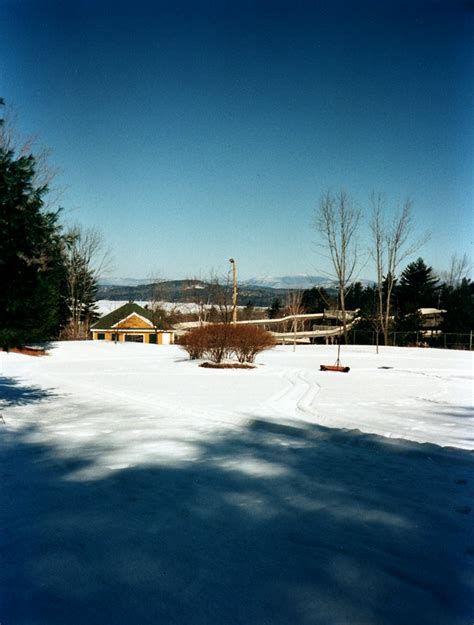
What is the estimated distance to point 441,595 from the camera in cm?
229

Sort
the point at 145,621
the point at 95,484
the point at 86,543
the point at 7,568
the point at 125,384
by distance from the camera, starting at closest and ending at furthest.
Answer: the point at 145,621 → the point at 7,568 → the point at 86,543 → the point at 95,484 → the point at 125,384

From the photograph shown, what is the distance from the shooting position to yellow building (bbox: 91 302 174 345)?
4319cm

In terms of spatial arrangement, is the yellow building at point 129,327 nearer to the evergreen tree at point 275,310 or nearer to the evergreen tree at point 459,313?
the evergreen tree at point 275,310

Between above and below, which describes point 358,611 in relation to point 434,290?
below

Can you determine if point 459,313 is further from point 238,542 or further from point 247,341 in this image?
point 238,542

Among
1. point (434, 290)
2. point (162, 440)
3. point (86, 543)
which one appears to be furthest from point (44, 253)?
point (434, 290)

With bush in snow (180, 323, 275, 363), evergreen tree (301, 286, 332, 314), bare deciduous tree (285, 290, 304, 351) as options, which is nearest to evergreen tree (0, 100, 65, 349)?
bush in snow (180, 323, 275, 363)

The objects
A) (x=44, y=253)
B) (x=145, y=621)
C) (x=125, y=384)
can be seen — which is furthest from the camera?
(x=125, y=384)

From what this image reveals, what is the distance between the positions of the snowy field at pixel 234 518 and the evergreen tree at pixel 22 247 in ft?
5.08

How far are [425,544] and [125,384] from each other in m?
9.45

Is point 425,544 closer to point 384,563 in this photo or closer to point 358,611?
point 384,563

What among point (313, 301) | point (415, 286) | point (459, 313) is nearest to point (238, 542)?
point (459, 313)

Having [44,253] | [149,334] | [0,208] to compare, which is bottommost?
[149,334]

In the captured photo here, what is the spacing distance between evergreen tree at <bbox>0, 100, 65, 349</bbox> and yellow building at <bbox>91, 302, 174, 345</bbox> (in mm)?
36942
